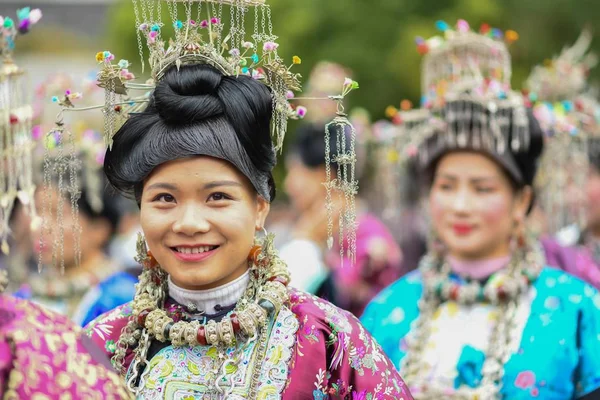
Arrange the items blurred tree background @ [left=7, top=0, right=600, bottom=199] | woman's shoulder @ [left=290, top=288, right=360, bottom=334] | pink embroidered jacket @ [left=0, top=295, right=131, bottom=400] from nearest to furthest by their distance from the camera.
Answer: pink embroidered jacket @ [left=0, top=295, right=131, bottom=400], woman's shoulder @ [left=290, top=288, right=360, bottom=334], blurred tree background @ [left=7, top=0, right=600, bottom=199]

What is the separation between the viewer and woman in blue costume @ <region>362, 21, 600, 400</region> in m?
4.14

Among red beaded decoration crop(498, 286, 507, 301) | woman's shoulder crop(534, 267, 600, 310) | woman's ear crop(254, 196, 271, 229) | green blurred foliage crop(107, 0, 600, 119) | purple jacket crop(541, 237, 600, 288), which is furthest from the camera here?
green blurred foliage crop(107, 0, 600, 119)

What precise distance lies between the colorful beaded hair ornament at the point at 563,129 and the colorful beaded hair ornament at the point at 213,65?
6.31 ft

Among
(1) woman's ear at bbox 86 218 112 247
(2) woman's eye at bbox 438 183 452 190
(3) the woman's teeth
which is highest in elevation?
(3) the woman's teeth

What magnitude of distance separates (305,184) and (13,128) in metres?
3.61

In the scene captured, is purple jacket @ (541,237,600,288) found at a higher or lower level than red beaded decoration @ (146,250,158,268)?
lower

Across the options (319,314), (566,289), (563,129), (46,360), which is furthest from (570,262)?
(46,360)

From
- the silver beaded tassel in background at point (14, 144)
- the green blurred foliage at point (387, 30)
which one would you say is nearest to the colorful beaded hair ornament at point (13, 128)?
the silver beaded tassel in background at point (14, 144)

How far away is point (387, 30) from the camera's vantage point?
627 inches

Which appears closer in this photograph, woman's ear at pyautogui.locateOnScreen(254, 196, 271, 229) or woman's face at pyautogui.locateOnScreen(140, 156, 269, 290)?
woman's face at pyautogui.locateOnScreen(140, 156, 269, 290)

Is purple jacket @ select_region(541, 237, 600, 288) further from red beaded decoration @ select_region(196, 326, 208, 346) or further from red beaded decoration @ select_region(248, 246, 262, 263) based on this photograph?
red beaded decoration @ select_region(196, 326, 208, 346)

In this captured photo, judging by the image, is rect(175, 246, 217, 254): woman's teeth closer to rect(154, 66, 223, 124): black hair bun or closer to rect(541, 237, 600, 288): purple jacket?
rect(154, 66, 223, 124): black hair bun

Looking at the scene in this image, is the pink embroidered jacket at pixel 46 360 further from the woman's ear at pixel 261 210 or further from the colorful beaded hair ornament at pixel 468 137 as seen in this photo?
the colorful beaded hair ornament at pixel 468 137

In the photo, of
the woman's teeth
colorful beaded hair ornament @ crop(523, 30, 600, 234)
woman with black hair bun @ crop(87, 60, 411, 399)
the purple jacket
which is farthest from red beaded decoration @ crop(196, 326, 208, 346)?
the purple jacket
